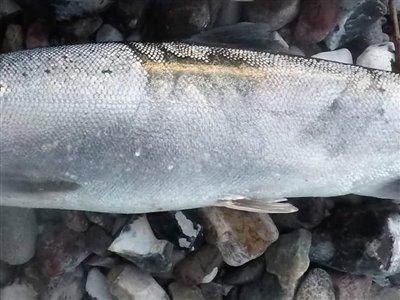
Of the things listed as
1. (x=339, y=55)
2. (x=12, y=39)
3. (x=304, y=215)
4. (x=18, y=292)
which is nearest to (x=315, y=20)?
(x=339, y=55)

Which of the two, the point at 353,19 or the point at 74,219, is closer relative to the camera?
the point at 74,219

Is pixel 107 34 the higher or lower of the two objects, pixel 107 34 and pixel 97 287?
the higher

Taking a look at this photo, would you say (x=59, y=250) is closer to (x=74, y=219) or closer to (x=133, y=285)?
(x=74, y=219)

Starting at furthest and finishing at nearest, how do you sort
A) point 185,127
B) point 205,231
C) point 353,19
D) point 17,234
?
1. point 353,19
2. point 205,231
3. point 17,234
4. point 185,127

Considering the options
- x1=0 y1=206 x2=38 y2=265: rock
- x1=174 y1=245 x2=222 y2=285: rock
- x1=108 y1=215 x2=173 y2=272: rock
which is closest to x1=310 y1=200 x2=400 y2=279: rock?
x1=174 y1=245 x2=222 y2=285: rock

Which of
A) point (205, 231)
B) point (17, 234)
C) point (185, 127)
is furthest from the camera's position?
point (205, 231)

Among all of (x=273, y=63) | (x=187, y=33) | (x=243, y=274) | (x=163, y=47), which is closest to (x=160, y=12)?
(x=187, y=33)

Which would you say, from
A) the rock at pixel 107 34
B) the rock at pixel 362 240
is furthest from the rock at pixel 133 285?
the rock at pixel 107 34
